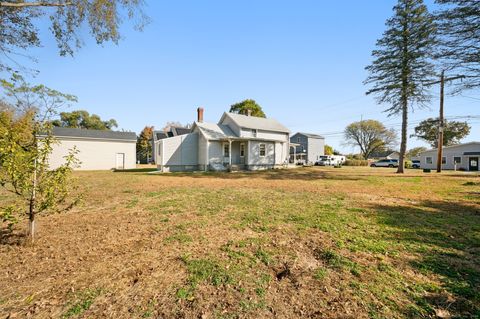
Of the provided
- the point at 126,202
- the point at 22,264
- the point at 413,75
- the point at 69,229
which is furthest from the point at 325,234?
the point at 413,75

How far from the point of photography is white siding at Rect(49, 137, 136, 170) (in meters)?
24.1

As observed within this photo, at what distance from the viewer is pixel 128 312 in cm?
254

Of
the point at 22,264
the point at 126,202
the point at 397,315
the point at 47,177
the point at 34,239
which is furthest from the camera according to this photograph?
the point at 126,202

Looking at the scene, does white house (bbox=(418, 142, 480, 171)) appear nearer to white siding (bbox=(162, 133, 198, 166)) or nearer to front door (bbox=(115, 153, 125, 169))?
white siding (bbox=(162, 133, 198, 166))

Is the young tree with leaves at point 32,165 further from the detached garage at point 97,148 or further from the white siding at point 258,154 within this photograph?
the detached garage at point 97,148

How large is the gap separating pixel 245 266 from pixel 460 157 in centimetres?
4654

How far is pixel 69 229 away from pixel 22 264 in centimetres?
167

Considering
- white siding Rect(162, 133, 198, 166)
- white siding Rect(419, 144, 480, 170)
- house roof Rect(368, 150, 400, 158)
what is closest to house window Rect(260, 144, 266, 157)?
white siding Rect(162, 133, 198, 166)

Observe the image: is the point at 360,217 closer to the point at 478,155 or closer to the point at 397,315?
the point at 397,315

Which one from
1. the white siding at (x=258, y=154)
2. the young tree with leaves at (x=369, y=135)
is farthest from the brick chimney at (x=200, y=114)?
the young tree with leaves at (x=369, y=135)

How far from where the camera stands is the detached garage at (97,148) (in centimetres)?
2412

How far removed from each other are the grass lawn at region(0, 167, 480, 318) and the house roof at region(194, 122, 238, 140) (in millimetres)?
16284

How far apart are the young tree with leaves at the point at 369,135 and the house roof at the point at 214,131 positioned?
49.1 meters

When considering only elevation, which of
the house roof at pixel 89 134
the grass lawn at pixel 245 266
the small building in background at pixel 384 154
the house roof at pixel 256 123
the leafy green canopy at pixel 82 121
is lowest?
the grass lawn at pixel 245 266
